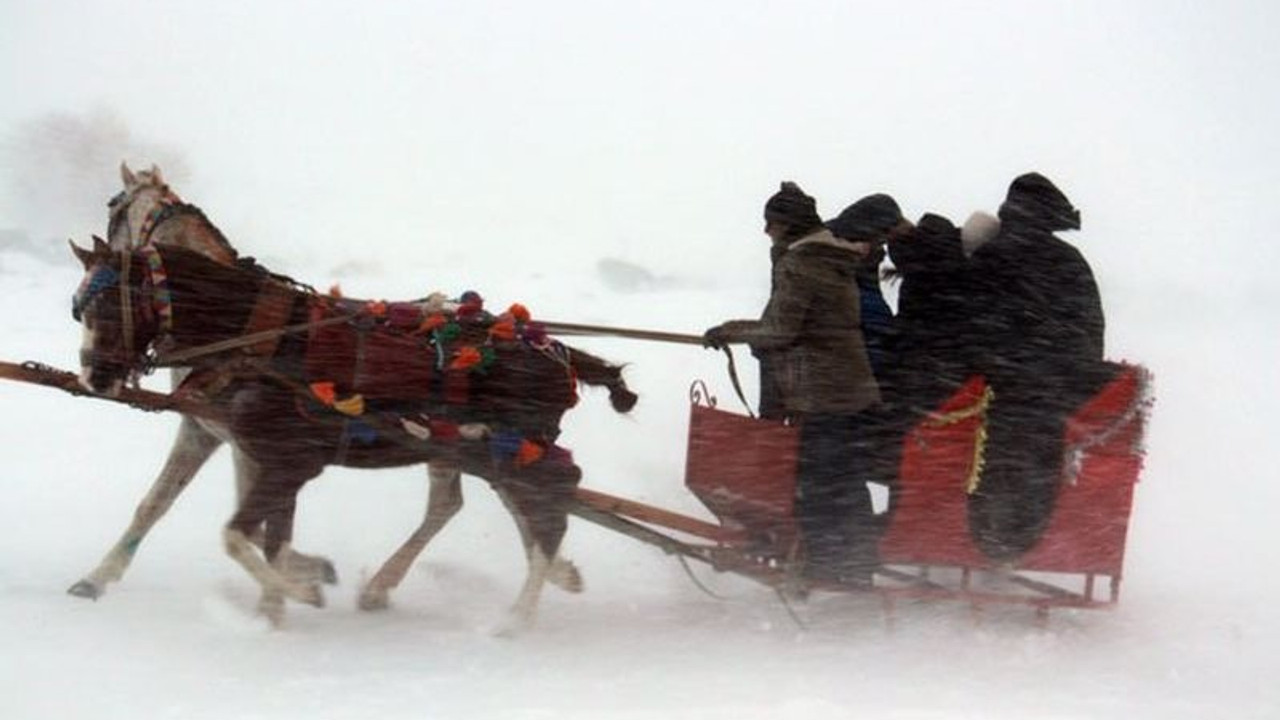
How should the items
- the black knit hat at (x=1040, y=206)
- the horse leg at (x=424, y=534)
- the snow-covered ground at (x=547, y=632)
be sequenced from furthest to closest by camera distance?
the horse leg at (x=424, y=534) < the black knit hat at (x=1040, y=206) < the snow-covered ground at (x=547, y=632)

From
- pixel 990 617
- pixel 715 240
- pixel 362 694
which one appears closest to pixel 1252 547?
pixel 990 617

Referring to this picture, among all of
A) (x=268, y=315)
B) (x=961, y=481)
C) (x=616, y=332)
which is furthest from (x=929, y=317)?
(x=268, y=315)

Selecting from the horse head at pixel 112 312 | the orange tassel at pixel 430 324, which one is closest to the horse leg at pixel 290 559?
the horse head at pixel 112 312

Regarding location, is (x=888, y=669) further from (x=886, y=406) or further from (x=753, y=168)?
(x=753, y=168)

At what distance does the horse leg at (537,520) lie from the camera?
17.2 feet

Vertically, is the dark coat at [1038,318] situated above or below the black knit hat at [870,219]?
below

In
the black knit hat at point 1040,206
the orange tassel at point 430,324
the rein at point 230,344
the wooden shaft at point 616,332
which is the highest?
the black knit hat at point 1040,206

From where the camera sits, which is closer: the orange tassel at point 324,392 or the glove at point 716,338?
the orange tassel at point 324,392

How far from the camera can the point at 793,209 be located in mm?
5215

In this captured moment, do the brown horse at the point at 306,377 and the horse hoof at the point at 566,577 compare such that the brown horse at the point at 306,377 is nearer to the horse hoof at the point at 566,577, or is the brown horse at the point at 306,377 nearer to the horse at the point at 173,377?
the horse at the point at 173,377

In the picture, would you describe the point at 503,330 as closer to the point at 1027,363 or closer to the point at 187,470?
the point at 187,470

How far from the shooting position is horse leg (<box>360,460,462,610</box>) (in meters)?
5.44

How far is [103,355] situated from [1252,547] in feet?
18.8

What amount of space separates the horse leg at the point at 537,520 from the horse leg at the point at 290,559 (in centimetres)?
83
